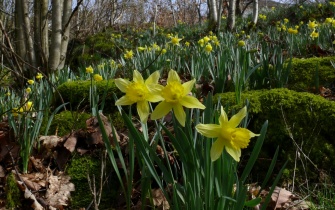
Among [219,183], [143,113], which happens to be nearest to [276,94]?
[219,183]

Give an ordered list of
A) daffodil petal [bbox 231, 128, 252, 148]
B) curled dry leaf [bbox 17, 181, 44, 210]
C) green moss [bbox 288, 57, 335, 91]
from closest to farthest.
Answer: daffodil petal [bbox 231, 128, 252, 148]
curled dry leaf [bbox 17, 181, 44, 210]
green moss [bbox 288, 57, 335, 91]

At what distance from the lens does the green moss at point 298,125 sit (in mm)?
1922

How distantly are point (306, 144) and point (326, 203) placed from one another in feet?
1.76

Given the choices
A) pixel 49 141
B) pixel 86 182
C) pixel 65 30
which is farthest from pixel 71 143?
pixel 65 30

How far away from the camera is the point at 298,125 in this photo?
2.01m

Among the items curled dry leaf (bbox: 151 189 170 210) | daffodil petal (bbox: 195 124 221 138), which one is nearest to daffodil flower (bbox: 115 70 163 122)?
daffodil petal (bbox: 195 124 221 138)

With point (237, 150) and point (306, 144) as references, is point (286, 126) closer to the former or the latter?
point (306, 144)

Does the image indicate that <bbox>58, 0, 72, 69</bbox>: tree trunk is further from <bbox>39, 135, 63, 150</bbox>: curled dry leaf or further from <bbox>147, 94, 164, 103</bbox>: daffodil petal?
<bbox>147, 94, 164, 103</bbox>: daffodil petal

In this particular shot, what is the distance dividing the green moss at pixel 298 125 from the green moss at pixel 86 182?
69cm

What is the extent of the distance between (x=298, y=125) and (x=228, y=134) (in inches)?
45.3

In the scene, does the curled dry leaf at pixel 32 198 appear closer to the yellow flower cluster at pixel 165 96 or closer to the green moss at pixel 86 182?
the green moss at pixel 86 182

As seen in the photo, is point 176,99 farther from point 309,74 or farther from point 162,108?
point 309,74

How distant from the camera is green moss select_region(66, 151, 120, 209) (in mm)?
1790

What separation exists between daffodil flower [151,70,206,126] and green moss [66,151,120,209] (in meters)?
0.83
